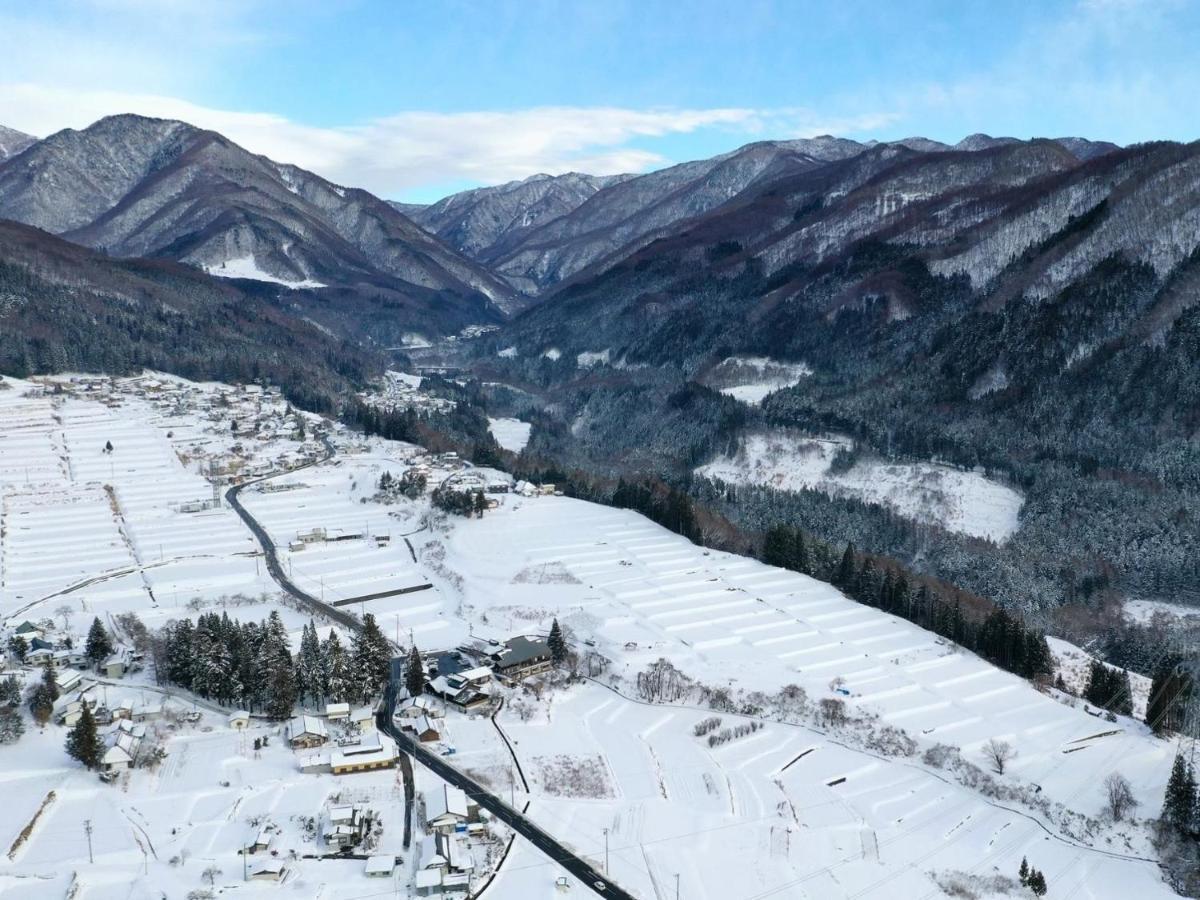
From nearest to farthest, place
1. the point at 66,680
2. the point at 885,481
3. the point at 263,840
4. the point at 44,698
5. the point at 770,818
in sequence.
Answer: the point at 263,840 < the point at 770,818 < the point at 44,698 < the point at 66,680 < the point at 885,481

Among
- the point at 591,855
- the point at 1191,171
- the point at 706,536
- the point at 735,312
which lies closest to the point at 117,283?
the point at 735,312

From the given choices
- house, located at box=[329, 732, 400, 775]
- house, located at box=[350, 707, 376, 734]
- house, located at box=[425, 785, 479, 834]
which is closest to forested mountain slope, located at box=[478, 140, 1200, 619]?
house, located at box=[350, 707, 376, 734]

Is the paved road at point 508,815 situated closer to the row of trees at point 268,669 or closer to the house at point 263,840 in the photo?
the row of trees at point 268,669

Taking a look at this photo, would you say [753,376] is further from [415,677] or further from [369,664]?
[369,664]

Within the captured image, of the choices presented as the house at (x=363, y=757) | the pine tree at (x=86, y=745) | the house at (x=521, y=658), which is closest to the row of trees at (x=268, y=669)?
the house at (x=363, y=757)

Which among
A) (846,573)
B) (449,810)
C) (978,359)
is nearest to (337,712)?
(449,810)
